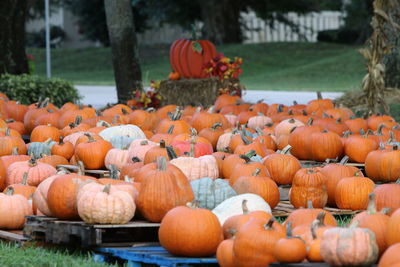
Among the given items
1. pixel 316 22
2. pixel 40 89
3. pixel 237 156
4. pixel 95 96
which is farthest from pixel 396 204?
pixel 316 22

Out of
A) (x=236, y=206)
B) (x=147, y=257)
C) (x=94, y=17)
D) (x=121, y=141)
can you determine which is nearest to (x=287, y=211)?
(x=236, y=206)

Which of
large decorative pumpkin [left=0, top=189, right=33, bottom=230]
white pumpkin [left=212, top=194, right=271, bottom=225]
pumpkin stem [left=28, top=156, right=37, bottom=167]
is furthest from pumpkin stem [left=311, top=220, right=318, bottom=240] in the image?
pumpkin stem [left=28, top=156, right=37, bottom=167]

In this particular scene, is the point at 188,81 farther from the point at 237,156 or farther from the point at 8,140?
the point at 237,156

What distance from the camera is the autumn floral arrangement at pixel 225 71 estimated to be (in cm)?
1310

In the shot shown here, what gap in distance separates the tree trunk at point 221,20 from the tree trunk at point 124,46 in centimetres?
1884

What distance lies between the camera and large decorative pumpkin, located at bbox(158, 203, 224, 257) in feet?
16.4

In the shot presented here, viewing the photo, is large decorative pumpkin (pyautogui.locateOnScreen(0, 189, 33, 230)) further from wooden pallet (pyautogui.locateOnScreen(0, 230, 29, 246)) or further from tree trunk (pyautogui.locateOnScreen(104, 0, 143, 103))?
tree trunk (pyautogui.locateOnScreen(104, 0, 143, 103))

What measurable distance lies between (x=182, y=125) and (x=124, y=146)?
0.94 m

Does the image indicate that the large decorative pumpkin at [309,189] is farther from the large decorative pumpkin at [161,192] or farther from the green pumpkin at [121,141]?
the green pumpkin at [121,141]

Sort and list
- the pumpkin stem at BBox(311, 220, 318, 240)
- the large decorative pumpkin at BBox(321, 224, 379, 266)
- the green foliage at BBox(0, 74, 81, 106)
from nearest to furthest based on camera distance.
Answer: the large decorative pumpkin at BBox(321, 224, 379, 266), the pumpkin stem at BBox(311, 220, 318, 240), the green foliage at BBox(0, 74, 81, 106)

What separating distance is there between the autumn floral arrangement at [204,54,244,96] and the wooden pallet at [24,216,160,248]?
7339 millimetres

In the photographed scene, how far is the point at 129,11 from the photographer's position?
13625mm

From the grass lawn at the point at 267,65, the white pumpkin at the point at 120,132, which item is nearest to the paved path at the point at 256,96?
the grass lawn at the point at 267,65

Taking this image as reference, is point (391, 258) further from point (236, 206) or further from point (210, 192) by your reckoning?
point (210, 192)
